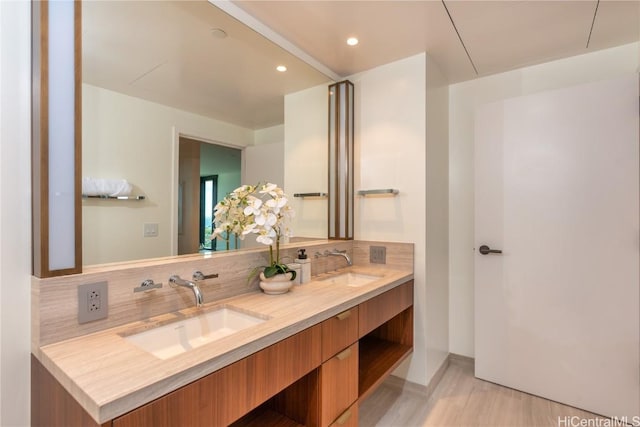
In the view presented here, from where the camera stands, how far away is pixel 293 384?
4.07ft

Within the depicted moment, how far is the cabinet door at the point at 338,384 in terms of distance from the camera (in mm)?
1176

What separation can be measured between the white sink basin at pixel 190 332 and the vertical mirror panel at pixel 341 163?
1.10 m

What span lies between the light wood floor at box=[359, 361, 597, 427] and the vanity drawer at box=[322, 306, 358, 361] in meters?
0.74

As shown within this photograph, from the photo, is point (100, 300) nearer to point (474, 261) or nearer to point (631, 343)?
point (631, 343)

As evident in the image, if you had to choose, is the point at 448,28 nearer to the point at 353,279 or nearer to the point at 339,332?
the point at 353,279

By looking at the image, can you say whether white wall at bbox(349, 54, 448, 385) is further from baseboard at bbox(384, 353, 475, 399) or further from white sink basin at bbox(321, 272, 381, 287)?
white sink basin at bbox(321, 272, 381, 287)

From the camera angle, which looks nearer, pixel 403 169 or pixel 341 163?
pixel 403 169

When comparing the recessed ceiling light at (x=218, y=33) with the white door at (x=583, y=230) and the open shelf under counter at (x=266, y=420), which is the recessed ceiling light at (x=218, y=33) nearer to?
the white door at (x=583, y=230)

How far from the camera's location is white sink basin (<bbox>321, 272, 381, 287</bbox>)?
6.28 feet

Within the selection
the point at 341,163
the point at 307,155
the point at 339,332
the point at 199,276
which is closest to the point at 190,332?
the point at 199,276

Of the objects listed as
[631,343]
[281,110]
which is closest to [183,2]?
[281,110]

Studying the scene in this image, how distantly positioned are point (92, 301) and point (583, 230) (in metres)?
1.30

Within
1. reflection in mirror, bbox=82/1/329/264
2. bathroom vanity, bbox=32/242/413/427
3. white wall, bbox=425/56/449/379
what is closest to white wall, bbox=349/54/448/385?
white wall, bbox=425/56/449/379

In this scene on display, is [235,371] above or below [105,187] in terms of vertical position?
below
